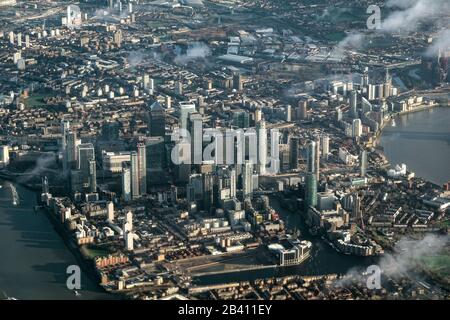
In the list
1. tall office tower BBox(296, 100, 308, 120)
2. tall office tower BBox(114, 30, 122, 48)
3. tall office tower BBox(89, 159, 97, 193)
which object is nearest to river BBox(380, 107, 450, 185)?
tall office tower BBox(296, 100, 308, 120)

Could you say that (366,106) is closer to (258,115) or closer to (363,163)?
(258,115)

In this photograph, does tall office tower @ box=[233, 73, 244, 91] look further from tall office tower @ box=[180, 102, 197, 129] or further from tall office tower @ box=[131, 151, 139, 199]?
tall office tower @ box=[131, 151, 139, 199]

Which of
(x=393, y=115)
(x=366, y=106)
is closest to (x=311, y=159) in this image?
(x=366, y=106)

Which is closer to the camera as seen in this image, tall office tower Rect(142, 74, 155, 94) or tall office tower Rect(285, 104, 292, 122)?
tall office tower Rect(285, 104, 292, 122)

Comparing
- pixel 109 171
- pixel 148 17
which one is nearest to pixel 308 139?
pixel 109 171

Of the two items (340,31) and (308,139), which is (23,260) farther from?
(340,31)

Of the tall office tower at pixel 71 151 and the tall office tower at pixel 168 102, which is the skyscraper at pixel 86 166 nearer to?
the tall office tower at pixel 71 151
